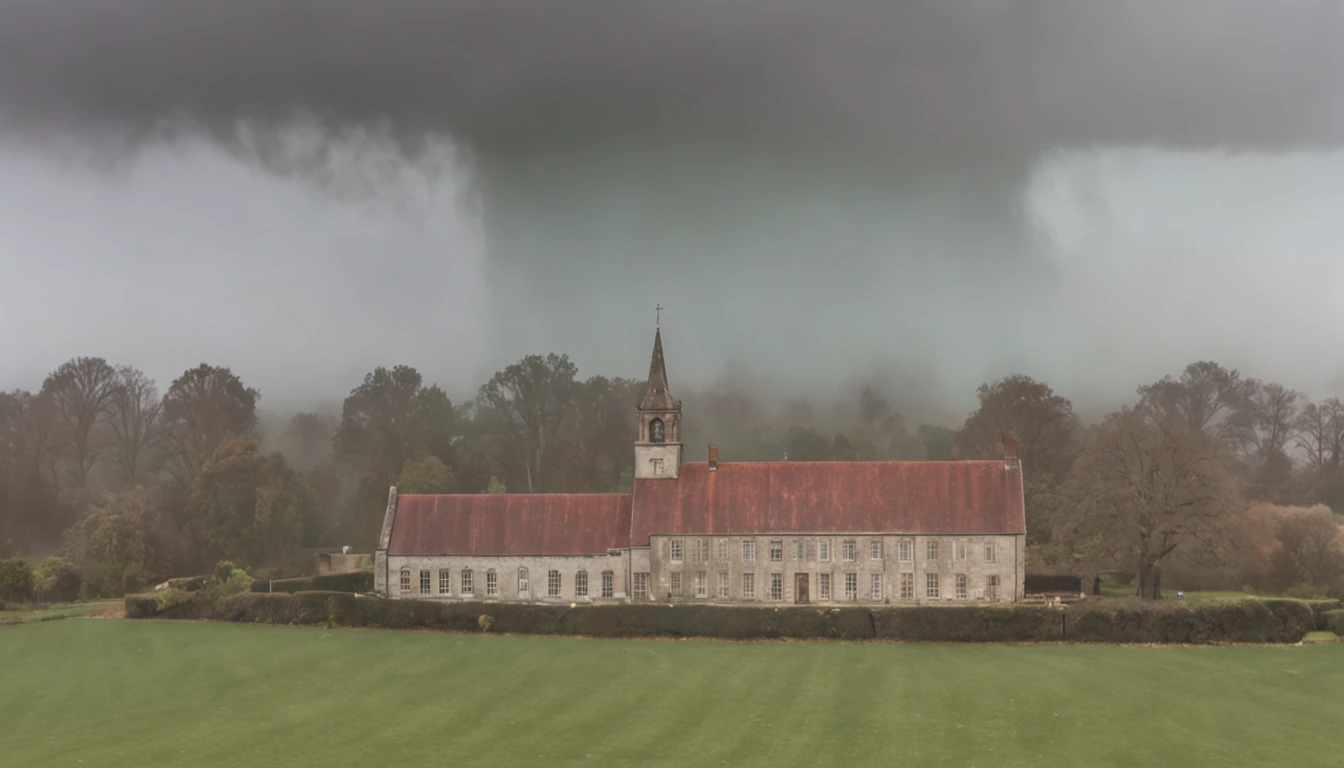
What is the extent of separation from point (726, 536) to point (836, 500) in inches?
284

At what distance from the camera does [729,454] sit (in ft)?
481

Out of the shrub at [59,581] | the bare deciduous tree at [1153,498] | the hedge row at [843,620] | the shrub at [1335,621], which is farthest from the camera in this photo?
the shrub at [59,581]

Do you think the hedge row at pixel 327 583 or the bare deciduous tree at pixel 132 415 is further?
the bare deciduous tree at pixel 132 415

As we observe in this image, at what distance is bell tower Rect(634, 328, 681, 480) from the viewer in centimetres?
7056

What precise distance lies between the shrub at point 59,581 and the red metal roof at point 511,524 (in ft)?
74.3

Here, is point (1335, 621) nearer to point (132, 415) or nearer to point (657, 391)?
point (657, 391)

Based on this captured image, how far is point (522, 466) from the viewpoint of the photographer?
117000 millimetres

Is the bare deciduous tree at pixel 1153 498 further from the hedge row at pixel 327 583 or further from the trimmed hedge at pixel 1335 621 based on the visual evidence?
the hedge row at pixel 327 583

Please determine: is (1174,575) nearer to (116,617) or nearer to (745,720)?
(745,720)

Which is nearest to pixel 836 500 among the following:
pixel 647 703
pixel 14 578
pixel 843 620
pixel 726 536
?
pixel 726 536

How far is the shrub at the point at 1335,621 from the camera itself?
175ft

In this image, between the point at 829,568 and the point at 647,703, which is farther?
the point at 829,568

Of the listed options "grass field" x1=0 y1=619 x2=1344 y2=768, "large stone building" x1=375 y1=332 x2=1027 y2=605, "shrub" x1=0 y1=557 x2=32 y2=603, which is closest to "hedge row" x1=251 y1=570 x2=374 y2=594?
"large stone building" x1=375 y1=332 x2=1027 y2=605

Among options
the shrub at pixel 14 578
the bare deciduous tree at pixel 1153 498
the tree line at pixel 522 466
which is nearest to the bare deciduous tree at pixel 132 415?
the tree line at pixel 522 466
